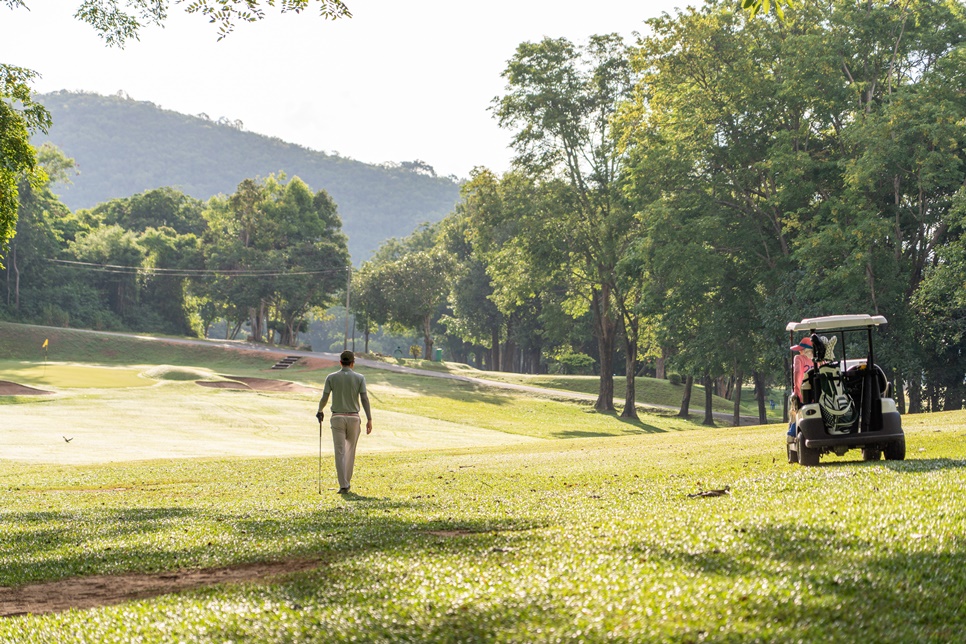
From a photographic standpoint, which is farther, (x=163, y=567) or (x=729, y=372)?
(x=729, y=372)

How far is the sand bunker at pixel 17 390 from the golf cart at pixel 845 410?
4589 cm

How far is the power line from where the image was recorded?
91981 mm

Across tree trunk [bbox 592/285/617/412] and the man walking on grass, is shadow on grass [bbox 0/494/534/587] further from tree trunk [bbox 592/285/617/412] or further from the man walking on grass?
tree trunk [bbox 592/285/617/412]

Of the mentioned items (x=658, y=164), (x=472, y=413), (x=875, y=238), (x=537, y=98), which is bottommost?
(x=472, y=413)

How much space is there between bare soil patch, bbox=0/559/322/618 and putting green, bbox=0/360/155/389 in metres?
50.3

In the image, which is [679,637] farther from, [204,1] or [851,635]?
[204,1]

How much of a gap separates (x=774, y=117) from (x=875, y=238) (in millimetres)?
9688

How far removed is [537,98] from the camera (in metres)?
58.0

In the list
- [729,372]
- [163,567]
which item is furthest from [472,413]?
[163,567]

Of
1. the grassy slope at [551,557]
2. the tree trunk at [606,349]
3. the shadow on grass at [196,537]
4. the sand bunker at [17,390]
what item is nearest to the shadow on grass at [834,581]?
the grassy slope at [551,557]

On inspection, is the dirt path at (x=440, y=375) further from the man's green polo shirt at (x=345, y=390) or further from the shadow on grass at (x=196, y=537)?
the shadow on grass at (x=196, y=537)

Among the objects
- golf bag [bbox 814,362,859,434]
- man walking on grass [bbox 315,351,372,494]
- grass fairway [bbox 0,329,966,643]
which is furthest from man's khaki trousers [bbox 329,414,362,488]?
golf bag [bbox 814,362,859,434]

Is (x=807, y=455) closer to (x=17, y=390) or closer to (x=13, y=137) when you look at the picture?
(x=13, y=137)

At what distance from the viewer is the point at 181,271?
102188mm
